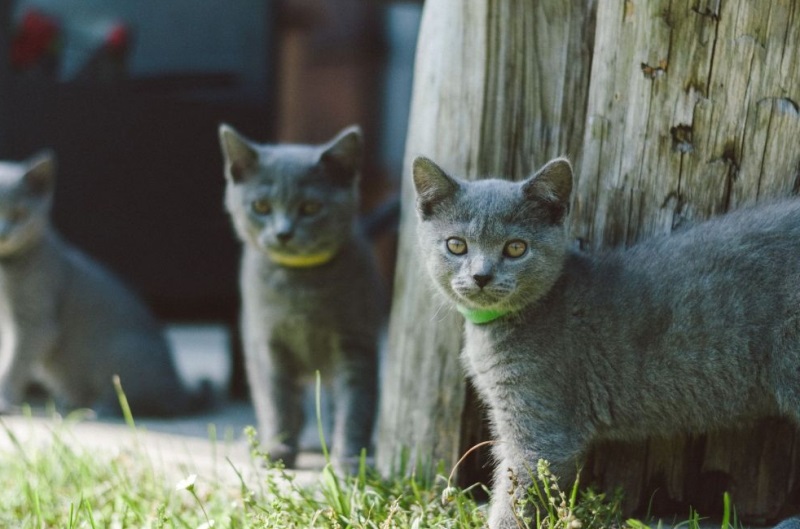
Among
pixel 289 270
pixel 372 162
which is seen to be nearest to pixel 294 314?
pixel 289 270

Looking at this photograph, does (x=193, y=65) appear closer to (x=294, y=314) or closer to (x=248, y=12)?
(x=248, y=12)

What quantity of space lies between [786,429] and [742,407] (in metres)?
0.30

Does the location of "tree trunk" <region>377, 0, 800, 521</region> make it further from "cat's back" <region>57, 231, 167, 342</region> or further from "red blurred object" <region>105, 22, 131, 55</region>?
"red blurred object" <region>105, 22, 131, 55</region>

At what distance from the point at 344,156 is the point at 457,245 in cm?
100

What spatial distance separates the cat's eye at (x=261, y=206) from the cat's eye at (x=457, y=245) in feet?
3.29

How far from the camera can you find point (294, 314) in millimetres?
3191

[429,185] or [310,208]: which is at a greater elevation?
[429,185]

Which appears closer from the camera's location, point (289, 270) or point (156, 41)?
point (289, 270)

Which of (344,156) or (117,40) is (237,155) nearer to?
(344,156)

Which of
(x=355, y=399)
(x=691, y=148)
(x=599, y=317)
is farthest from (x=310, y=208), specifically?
(x=691, y=148)

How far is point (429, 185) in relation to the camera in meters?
2.38

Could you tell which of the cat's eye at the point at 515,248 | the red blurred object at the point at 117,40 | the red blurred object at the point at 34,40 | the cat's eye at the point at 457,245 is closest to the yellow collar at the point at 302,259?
the cat's eye at the point at 457,245

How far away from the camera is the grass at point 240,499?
2.27 metres

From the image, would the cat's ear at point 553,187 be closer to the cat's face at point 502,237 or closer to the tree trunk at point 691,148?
the cat's face at point 502,237
